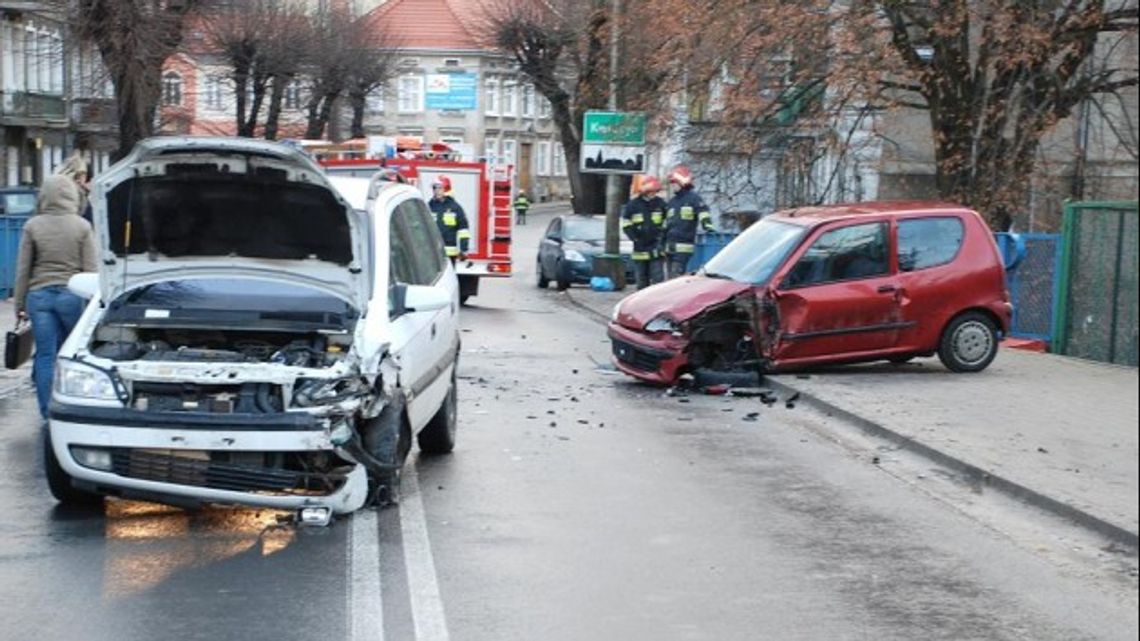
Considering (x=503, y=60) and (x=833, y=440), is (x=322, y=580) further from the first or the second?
(x=503, y=60)

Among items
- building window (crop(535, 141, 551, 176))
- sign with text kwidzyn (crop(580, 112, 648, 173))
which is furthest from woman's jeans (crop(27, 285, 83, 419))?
building window (crop(535, 141, 551, 176))

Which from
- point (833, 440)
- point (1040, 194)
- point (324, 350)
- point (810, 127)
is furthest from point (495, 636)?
point (1040, 194)

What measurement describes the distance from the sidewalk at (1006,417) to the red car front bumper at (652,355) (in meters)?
1.00

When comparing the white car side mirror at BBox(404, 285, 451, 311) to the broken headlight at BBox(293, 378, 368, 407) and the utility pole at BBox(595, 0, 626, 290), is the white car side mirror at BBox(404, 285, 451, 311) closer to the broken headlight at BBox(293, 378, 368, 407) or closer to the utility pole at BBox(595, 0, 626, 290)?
the broken headlight at BBox(293, 378, 368, 407)

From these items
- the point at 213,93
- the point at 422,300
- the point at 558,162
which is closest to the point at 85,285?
the point at 422,300

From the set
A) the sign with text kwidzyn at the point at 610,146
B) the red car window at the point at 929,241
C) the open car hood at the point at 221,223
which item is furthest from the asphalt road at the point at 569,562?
the sign with text kwidzyn at the point at 610,146

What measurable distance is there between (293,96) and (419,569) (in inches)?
1650

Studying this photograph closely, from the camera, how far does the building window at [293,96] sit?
46.3 m

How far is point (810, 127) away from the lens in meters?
21.8

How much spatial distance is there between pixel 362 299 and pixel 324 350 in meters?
0.44

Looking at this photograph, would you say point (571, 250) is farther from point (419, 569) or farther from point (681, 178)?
point (419, 569)

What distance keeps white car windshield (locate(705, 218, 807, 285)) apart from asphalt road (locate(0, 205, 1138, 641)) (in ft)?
11.4

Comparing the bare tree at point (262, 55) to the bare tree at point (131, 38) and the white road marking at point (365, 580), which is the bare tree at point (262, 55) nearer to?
the bare tree at point (131, 38)

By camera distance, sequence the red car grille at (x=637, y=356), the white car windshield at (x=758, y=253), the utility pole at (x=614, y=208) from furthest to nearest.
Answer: the utility pole at (x=614, y=208), the white car windshield at (x=758, y=253), the red car grille at (x=637, y=356)
